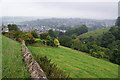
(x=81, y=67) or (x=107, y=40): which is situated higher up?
(x=81, y=67)

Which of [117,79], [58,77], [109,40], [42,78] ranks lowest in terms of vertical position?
[109,40]

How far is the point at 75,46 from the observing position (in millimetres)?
26734

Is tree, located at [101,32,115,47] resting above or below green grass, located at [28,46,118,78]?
below

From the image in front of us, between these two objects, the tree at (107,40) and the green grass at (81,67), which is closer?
the green grass at (81,67)

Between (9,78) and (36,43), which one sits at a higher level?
(9,78)

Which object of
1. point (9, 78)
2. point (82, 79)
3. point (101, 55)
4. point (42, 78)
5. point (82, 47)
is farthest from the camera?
point (82, 47)

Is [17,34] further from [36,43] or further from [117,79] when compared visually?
[117,79]

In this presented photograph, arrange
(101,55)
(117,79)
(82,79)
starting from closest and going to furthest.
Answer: (82,79) → (117,79) → (101,55)

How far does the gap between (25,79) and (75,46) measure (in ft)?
75.4

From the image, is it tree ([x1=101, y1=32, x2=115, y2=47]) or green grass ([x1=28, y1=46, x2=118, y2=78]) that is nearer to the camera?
green grass ([x1=28, y1=46, x2=118, y2=78])

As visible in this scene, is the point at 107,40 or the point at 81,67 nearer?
the point at 81,67

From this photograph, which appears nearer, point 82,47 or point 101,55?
point 101,55

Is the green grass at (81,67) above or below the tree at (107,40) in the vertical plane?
above

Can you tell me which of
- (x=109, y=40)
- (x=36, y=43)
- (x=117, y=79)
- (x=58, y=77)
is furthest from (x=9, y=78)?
(x=109, y=40)
